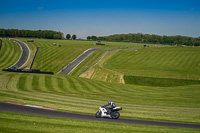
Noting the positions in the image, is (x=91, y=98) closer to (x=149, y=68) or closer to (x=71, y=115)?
(x=71, y=115)

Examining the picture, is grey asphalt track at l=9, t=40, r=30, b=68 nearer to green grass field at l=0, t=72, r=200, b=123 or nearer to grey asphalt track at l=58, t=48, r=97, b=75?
grey asphalt track at l=58, t=48, r=97, b=75

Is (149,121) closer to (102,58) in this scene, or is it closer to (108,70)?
(108,70)

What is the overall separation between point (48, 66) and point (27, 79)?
33.2 meters

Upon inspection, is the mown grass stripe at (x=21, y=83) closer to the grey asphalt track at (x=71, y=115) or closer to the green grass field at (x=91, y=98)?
the green grass field at (x=91, y=98)

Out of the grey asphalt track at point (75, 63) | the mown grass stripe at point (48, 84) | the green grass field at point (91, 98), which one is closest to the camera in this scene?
the green grass field at point (91, 98)

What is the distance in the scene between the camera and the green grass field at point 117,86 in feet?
80.5

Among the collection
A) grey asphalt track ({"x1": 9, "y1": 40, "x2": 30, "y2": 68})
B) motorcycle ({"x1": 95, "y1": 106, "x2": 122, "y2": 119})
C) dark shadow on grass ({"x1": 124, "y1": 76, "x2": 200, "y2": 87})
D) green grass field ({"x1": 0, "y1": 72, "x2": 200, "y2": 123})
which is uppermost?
grey asphalt track ({"x1": 9, "y1": 40, "x2": 30, "y2": 68})

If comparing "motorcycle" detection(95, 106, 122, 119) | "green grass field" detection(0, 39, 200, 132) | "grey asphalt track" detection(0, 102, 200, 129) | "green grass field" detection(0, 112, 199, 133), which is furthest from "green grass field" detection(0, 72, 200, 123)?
"green grass field" detection(0, 112, 199, 133)

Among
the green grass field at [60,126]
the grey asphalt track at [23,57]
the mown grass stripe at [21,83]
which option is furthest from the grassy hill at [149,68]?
the green grass field at [60,126]

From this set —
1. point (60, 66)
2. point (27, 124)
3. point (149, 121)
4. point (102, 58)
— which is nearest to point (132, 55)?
point (102, 58)

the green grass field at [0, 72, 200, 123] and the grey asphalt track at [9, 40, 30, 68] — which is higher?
A: the grey asphalt track at [9, 40, 30, 68]

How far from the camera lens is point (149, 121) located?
21.1 meters

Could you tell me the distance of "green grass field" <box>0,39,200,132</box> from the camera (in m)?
24.5

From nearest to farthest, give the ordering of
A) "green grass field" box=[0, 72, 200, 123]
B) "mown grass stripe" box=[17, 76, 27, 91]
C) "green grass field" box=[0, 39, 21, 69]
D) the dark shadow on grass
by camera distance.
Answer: "green grass field" box=[0, 72, 200, 123] < "mown grass stripe" box=[17, 76, 27, 91] < the dark shadow on grass < "green grass field" box=[0, 39, 21, 69]
